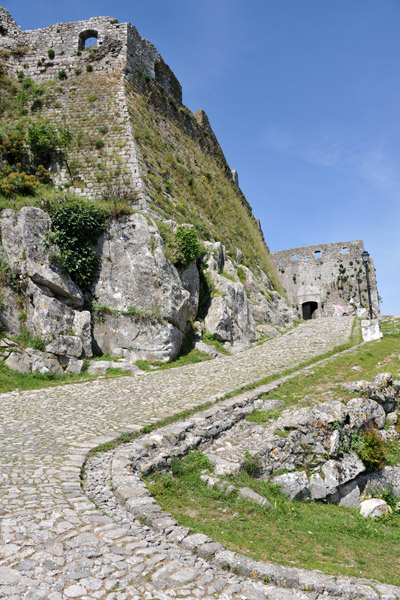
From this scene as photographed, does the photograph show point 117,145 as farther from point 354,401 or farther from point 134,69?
point 354,401

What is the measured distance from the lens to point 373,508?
259 inches

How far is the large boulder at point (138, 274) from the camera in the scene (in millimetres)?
14922

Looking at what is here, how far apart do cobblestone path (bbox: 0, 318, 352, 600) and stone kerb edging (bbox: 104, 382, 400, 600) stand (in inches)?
5.2

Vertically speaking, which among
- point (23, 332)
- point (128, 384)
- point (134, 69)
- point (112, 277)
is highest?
point (134, 69)

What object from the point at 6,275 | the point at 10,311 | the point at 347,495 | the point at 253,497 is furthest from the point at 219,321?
the point at 253,497

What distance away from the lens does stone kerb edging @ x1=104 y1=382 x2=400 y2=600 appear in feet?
10.9

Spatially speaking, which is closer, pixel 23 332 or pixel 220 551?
pixel 220 551

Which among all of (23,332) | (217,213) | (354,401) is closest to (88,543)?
Answer: (354,401)

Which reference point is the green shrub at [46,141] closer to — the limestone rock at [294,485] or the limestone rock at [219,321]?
the limestone rock at [219,321]

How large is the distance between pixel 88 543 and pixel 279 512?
8.78 ft

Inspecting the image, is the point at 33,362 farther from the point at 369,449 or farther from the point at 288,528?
the point at 288,528

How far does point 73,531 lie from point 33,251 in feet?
37.1

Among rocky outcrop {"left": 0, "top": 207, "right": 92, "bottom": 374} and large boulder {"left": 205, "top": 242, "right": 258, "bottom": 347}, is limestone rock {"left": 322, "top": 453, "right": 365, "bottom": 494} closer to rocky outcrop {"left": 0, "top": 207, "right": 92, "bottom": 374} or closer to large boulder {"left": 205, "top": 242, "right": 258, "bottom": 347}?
rocky outcrop {"left": 0, "top": 207, "right": 92, "bottom": 374}

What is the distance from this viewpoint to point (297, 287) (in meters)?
45.3
